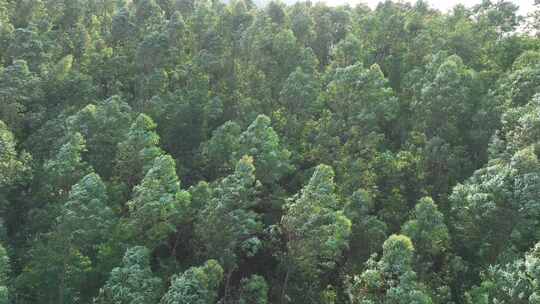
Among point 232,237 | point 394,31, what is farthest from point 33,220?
point 394,31

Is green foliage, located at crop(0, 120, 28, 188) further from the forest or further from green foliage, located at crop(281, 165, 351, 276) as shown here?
green foliage, located at crop(281, 165, 351, 276)

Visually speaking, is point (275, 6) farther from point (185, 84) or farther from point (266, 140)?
point (266, 140)

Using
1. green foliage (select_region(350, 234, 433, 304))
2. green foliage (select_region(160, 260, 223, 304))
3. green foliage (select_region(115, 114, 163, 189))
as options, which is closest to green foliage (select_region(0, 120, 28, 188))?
green foliage (select_region(115, 114, 163, 189))

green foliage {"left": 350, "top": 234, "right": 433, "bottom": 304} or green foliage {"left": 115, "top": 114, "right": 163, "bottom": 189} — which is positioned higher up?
green foliage {"left": 115, "top": 114, "right": 163, "bottom": 189}

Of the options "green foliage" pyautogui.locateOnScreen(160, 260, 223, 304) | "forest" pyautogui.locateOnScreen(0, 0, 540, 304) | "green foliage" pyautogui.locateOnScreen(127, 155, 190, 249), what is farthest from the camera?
"green foliage" pyautogui.locateOnScreen(127, 155, 190, 249)

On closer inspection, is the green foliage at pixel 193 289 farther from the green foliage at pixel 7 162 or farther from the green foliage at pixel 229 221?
the green foliage at pixel 7 162

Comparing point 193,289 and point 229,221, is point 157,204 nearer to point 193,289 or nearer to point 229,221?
point 229,221

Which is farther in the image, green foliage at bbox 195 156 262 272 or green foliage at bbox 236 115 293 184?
green foliage at bbox 236 115 293 184

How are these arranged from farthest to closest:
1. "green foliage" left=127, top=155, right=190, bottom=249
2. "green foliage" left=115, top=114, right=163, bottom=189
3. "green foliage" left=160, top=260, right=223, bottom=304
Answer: "green foliage" left=115, top=114, right=163, bottom=189 < "green foliage" left=127, top=155, right=190, bottom=249 < "green foliage" left=160, top=260, right=223, bottom=304
